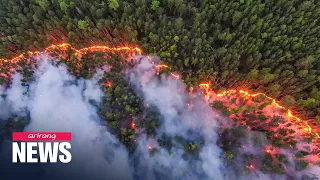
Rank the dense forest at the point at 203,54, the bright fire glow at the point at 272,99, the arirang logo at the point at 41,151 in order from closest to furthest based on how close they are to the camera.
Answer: the arirang logo at the point at 41,151, the dense forest at the point at 203,54, the bright fire glow at the point at 272,99

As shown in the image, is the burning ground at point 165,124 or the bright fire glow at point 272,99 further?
the bright fire glow at point 272,99

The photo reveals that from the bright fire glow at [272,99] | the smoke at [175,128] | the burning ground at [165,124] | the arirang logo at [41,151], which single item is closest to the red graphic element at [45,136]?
the arirang logo at [41,151]

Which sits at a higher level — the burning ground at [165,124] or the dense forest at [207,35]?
the dense forest at [207,35]

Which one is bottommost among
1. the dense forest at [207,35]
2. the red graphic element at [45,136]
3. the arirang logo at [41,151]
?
the arirang logo at [41,151]

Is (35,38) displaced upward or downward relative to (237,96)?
upward

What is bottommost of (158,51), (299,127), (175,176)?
(175,176)

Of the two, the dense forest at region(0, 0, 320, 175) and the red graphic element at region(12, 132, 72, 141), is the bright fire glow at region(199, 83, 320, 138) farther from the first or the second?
the red graphic element at region(12, 132, 72, 141)

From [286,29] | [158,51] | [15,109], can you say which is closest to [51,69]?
[15,109]

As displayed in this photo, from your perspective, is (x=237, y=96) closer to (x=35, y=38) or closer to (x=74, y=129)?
(x=74, y=129)

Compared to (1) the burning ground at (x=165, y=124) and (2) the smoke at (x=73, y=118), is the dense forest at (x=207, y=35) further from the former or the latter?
(2) the smoke at (x=73, y=118)
